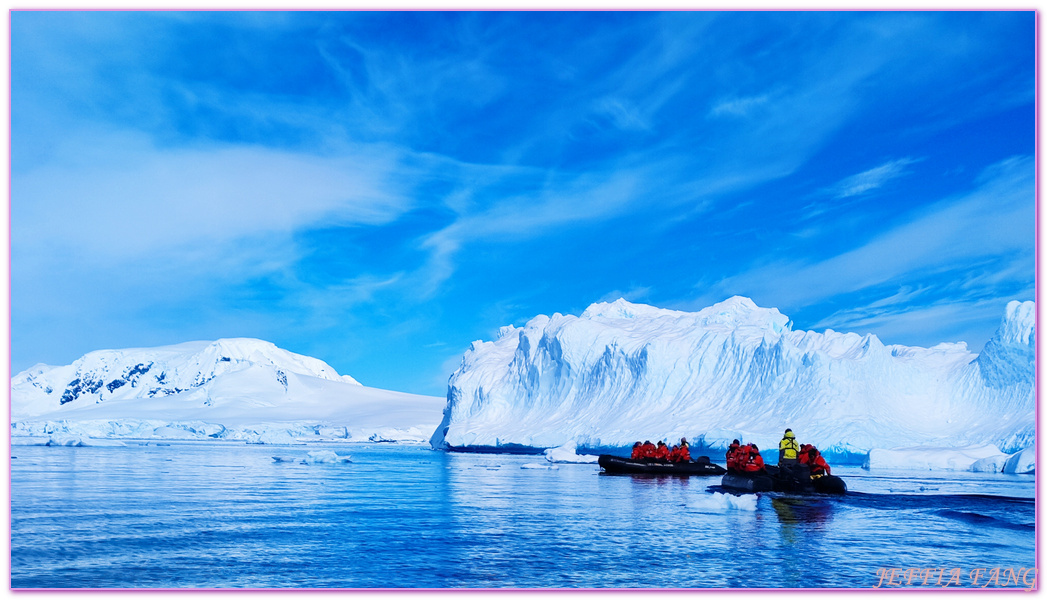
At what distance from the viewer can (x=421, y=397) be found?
97.4 metres

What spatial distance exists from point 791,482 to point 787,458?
1.60 feet

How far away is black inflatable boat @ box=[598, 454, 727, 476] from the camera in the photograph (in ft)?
79.2

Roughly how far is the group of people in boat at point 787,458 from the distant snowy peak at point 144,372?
84.4 m

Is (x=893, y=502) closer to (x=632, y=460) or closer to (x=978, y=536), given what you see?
(x=978, y=536)

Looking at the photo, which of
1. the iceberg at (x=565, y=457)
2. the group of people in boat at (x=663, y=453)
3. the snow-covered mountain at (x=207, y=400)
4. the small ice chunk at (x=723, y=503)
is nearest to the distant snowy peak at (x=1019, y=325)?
the group of people in boat at (x=663, y=453)

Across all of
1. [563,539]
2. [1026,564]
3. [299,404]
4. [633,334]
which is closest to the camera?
[1026,564]

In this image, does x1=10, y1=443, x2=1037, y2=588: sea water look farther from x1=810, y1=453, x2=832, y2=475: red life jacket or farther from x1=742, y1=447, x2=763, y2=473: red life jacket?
x1=742, y1=447, x2=763, y2=473: red life jacket

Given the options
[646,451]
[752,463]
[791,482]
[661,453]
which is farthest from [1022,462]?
[646,451]

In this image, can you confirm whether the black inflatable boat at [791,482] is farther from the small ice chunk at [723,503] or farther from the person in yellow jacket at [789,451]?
the small ice chunk at [723,503]

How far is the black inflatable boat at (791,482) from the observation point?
16.4 metres

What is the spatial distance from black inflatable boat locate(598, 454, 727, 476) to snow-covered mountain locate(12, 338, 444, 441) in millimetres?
46238

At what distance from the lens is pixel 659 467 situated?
24547 mm

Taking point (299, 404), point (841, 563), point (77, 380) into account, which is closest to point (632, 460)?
point (841, 563)

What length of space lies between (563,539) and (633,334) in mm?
30483
